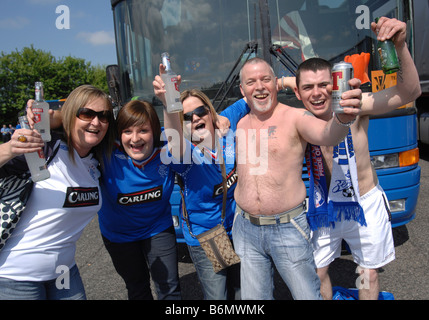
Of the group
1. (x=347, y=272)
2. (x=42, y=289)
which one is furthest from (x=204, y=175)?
(x=347, y=272)

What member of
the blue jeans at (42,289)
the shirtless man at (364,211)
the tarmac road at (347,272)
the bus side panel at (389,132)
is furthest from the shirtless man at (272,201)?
the bus side panel at (389,132)

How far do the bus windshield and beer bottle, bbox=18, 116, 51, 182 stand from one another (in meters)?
2.02

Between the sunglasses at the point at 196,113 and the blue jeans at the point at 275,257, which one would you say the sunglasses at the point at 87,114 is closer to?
the sunglasses at the point at 196,113

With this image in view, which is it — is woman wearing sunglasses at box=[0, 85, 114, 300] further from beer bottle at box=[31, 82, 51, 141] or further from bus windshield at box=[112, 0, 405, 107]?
bus windshield at box=[112, 0, 405, 107]

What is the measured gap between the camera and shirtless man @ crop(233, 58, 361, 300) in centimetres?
190

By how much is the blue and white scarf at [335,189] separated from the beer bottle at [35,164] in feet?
5.46

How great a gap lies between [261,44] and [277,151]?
5.75ft

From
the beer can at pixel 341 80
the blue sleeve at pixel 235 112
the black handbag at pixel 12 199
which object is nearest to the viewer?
the beer can at pixel 341 80

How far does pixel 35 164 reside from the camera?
165 centimetres

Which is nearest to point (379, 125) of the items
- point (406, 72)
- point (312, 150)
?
point (312, 150)

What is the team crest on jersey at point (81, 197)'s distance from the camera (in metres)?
1.79

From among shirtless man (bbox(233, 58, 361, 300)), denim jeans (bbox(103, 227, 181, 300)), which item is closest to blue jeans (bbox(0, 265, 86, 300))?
denim jeans (bbox(103, 227, 181, 300))

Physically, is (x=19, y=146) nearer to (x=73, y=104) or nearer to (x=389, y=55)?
(x=73, y=104)

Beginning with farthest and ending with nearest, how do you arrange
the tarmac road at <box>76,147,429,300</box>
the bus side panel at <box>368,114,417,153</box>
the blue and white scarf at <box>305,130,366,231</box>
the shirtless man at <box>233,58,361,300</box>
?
the bus side panel at <box>368,114,417,153</box> < the tarmac road at <box>76,147,429,300</box> < the blue and white scarf at <box>305,130,366,231</box> < the shirtless man at <box>233,58,361,300</box>
